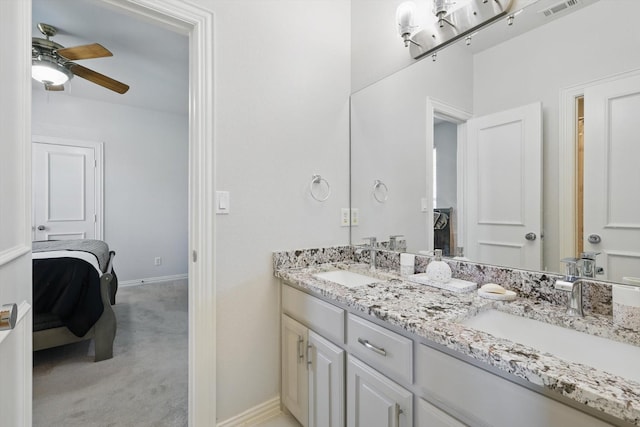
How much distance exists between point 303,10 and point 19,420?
2302 millimetres

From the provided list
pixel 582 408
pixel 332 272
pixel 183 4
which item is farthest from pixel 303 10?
pixel 582 408

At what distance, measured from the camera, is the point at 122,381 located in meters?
2.04

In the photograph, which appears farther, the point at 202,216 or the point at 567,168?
the point at 202,216

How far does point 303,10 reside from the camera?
1841 mm

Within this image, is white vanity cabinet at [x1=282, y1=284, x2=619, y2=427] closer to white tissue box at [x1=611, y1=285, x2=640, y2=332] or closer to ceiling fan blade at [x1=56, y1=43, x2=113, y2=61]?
white tissue box at [x1=611, y1=285, x2=640, y2=332]

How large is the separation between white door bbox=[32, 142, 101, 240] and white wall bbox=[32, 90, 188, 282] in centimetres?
16

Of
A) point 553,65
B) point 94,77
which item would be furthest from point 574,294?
point 94,77

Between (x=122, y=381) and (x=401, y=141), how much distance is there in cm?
241

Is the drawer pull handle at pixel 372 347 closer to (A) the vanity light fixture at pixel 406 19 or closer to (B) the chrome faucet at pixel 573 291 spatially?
(B) the chrome faucet at pixel 573 291

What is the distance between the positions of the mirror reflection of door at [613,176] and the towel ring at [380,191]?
0.98 metres

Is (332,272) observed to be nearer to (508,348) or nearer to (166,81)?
(508,348)

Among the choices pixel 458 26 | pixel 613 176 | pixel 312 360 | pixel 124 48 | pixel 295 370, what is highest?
pixel 124 48

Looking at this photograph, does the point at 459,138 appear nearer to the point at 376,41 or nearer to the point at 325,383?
the point at 376,41

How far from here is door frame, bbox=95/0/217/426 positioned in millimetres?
1481
